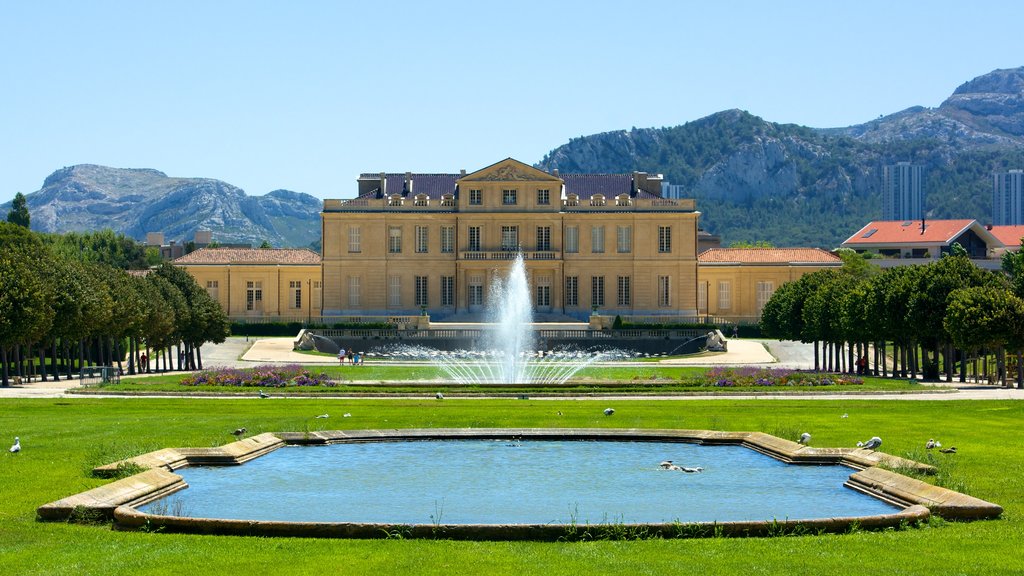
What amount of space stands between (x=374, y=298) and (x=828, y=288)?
3956cm

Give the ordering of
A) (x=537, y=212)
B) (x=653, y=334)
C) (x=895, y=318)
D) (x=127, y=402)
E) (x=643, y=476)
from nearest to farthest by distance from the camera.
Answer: (x=643, y=476) < (x=127, y=402) < (x=895, y=318) < (x=653, y=334) < (x=537, y=212)

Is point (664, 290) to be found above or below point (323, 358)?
above

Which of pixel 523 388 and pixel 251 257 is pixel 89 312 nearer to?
pixel 523 388

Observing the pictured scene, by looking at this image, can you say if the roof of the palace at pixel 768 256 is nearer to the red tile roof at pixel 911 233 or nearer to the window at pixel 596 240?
the window at pixel 596 240

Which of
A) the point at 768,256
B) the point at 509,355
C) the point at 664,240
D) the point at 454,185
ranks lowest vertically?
the point at 509,355

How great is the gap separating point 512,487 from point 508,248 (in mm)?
75962

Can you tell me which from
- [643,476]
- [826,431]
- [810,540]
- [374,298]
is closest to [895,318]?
[826,431]

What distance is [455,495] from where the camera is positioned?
60.2 feet

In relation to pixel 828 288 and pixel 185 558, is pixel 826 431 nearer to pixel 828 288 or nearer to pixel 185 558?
pixel 185 558

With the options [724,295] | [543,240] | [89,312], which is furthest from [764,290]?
[89,312]

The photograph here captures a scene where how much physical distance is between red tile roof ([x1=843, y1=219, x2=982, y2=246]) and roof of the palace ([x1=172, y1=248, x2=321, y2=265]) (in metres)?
61.2

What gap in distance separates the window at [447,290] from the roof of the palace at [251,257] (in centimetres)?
993

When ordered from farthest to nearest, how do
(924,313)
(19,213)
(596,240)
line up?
(19,213) < (596,240) < (924,313)

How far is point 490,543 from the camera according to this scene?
14.5 meters
